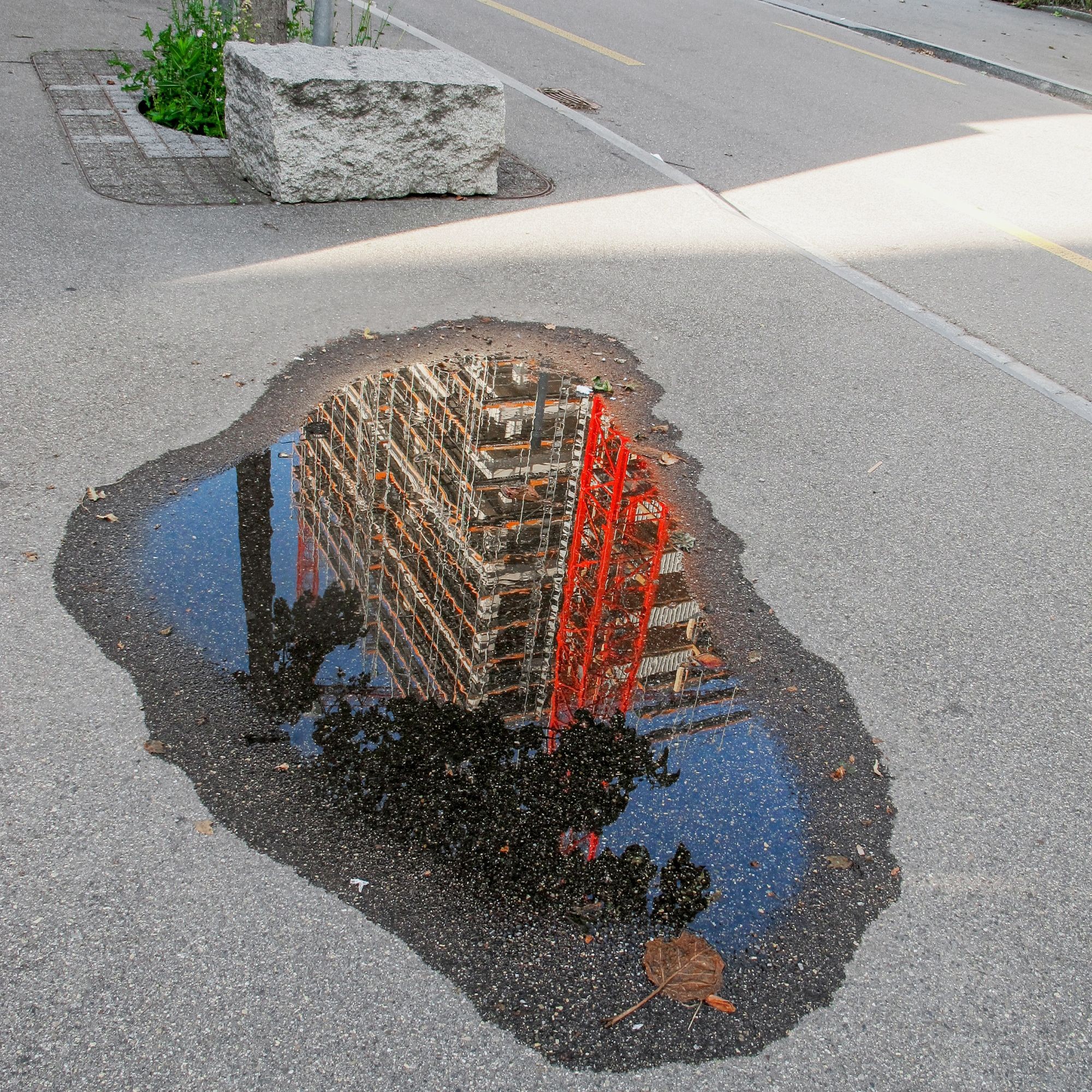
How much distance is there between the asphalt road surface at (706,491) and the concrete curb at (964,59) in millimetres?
3056

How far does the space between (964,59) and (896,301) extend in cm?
934

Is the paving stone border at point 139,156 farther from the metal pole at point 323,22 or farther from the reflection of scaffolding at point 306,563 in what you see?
the reflection of scaffolding at point 306,563

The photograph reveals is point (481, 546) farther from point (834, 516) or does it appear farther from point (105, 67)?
point (105, 67)

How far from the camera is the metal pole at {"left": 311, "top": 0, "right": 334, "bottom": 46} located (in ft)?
25.7

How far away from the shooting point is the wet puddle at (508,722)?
2.51 meters

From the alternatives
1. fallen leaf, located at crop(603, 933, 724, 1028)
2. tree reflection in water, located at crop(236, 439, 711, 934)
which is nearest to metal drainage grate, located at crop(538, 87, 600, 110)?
tree reflection in water, located at crop(236, 439, 711, 934)

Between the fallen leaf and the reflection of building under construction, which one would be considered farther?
the reflection of building under construction

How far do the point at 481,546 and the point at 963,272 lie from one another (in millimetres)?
4803

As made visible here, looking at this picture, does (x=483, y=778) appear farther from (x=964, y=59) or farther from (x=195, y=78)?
(x=964, y=59)

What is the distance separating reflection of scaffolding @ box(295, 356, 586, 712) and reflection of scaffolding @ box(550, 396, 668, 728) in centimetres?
7

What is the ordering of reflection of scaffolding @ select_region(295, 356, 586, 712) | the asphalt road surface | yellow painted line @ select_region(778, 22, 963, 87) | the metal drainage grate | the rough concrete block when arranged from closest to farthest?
the asphalt road surface
reflection of scaffolding @ select_region(295, 356, 586, 712)
the rough concrete block
the metal drainage grate
yellow painted line @ select_region(778, 22, 963, 87)

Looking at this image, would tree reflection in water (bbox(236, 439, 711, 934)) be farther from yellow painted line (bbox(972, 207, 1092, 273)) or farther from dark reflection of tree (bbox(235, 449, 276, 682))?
yellow painted line (bbox(972, 207, 1092, 273))

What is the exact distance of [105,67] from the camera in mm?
9062

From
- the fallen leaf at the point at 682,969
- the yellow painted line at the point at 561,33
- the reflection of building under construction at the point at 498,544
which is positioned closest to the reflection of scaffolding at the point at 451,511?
the reflection of building under construction at the point at 498,544
